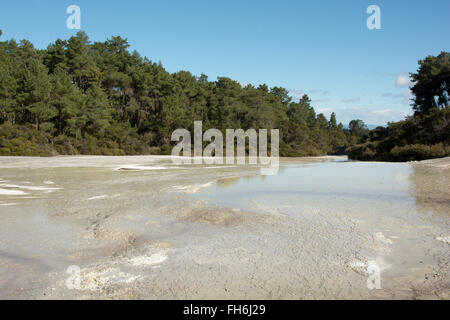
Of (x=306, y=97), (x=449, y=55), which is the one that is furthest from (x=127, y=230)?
(x=306, y=97)

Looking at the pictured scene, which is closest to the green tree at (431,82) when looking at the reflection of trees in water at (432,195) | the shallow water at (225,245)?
the reflection of trees in water at (432,195)

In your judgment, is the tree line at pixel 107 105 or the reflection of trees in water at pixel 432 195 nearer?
the reflection of trees in water at pixel 432 195

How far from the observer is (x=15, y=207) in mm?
7980

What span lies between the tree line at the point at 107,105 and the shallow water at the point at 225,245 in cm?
2418

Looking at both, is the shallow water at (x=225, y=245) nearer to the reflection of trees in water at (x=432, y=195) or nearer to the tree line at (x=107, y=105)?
the reflection of trees in water at (x=432, y=195)

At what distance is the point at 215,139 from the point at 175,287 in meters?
40.9

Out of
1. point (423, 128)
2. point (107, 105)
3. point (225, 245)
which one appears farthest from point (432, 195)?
point (107, 105)

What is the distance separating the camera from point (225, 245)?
508 centimetres

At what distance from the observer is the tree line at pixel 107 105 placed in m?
30.7

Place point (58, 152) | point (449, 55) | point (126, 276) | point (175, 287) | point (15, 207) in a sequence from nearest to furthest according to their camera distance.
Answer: point (175, 287) → point (126, 276) → point (15, 207) → point (58, 152) → point (449, 55)

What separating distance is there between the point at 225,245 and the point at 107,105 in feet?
124

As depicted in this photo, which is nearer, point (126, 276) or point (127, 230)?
point (126, 276)
